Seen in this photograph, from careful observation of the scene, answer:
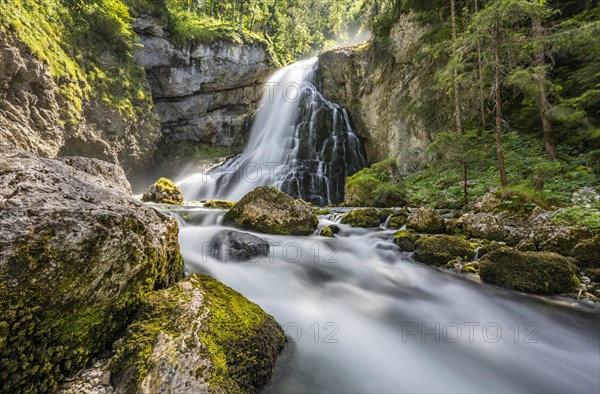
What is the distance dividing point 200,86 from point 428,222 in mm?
26343

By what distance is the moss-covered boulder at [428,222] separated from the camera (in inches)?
299

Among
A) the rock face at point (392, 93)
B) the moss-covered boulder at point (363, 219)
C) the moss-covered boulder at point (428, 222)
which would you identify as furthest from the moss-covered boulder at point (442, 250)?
the rock face at point (392, 93)

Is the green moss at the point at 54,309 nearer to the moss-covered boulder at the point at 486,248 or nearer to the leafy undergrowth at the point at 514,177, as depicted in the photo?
the moss-covered boulder at the point at 486,248

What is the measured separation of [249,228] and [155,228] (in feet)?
16.4

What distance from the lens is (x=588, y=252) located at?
501 cm

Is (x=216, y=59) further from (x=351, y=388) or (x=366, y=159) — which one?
(x=351, y=388)

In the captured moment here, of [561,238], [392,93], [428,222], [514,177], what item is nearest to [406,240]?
[428,222]

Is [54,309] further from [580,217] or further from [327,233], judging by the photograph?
[580,217]

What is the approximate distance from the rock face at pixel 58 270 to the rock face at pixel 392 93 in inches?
609

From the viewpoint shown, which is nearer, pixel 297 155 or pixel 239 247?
pixel 239 247

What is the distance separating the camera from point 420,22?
1662 centimetres

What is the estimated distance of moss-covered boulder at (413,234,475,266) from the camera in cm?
591

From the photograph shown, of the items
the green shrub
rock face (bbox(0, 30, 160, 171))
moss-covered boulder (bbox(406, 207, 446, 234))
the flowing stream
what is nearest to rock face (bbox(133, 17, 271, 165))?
rock face (bbox(0, 30, 160, 171))

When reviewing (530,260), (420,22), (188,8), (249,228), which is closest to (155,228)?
(249,228)
